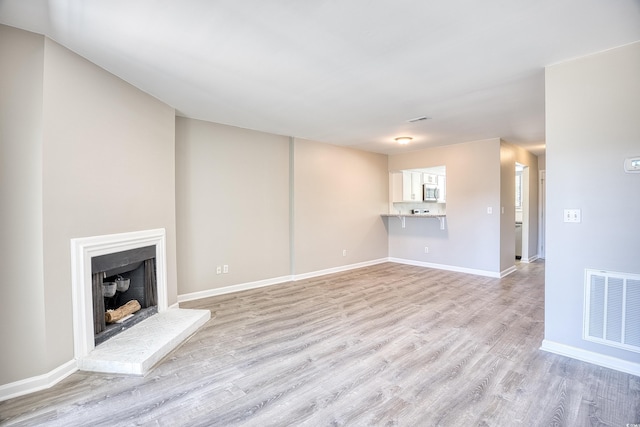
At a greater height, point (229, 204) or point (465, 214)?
point (229, 204)

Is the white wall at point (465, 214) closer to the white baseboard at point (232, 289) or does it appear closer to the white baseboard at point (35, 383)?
the white baseboard at point (232, 289)

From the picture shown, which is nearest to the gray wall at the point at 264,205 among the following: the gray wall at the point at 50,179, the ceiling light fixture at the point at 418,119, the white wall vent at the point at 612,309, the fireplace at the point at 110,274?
the fireplace at the point at 110,274

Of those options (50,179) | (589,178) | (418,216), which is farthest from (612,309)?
(50,179)

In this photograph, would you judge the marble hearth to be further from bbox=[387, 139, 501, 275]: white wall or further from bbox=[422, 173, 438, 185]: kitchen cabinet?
bbox=[422, 173, 438, 185]: kitchen cabinet

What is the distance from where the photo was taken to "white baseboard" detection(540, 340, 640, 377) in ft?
7.18

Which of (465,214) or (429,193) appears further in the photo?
(429,193)

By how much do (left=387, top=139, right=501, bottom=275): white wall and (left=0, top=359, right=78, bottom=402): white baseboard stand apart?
227 inches

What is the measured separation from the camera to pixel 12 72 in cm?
198

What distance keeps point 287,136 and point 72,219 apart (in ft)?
11.2

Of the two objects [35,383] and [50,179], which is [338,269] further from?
[50,179]

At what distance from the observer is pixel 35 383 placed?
79.8 inches

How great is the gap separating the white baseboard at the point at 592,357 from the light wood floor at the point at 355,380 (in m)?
0.06

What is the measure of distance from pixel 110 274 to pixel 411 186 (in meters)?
A: 5.94

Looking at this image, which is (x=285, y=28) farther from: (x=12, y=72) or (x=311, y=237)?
(x=311, y=237)
